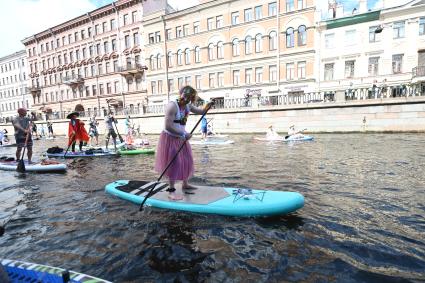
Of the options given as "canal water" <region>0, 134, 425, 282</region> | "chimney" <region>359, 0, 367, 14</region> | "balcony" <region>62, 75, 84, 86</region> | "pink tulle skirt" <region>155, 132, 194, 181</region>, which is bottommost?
"canal water" <region>0, 134, 425, 282</region>

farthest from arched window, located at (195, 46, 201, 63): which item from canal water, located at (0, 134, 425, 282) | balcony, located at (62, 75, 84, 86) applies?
canal water, located at (0, 134, 425, 282)

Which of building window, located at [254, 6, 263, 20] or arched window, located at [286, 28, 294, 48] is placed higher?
building window, located at [254, 6, 263, 20]

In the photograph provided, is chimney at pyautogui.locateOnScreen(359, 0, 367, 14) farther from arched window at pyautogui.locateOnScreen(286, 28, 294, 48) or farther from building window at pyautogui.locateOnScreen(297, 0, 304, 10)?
arched window at pyautogui.locateOnScreen(286, 28, 294, 48)

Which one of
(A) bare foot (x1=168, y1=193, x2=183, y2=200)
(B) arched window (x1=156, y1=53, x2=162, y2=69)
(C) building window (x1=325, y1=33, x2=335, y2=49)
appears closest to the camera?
(A) bare foot (x1=168, y1=193, x2=183, y2=200)

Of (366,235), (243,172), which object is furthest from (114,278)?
(243,172)

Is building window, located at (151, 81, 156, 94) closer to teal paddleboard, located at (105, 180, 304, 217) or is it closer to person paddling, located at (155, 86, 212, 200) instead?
teal paddleboard, located at (105, 180, 304, 217)

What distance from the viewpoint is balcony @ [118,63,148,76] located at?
137 ft

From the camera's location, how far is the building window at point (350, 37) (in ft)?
92.9

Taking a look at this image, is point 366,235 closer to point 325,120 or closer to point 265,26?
point 325,120

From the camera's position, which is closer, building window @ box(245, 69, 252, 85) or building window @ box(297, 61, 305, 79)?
building window @ box(297, 61, 305, 79)

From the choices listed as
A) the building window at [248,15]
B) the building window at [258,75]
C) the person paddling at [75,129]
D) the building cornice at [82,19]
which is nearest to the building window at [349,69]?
the building window at [258,75]

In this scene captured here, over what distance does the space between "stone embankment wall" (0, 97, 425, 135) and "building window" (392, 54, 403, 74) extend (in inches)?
366

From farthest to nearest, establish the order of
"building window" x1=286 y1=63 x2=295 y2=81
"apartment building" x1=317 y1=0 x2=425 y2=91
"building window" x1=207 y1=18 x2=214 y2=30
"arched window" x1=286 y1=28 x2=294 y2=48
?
1. "building window" x1=207 y1=18 x2=214 y2=30
2. "building window" x1=286 y1=63 x2=295 y2=81
3. "arched window" x1=286 y1=28 x2=294 y2=48
4. "apartment building" x1=317 y1=0 x2=425 y2=91

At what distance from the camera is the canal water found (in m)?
3.27
